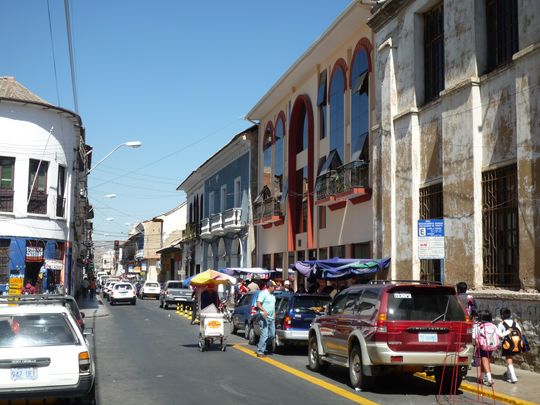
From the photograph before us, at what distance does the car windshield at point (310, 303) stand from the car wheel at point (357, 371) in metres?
5.02

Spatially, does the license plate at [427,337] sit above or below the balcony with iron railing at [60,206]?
below

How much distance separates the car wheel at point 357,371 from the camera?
37.4ft

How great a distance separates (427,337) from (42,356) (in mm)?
5964

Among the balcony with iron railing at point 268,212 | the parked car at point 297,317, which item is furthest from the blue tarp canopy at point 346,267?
the balcony with iron railing at point 268,212

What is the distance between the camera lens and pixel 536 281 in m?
13.8

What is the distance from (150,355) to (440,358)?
7.74 meters

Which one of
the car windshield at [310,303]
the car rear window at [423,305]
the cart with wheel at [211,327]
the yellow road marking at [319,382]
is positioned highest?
the car rear window at [423,305]

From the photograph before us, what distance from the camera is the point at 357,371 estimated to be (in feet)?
38.1

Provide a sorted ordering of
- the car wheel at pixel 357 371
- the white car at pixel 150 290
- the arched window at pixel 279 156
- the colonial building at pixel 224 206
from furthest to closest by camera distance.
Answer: the white car at pixel 150 290 → the colonial building at pixel 224 206 → the arched window at pixel 279 156 → the car wheel at pixel 357 371

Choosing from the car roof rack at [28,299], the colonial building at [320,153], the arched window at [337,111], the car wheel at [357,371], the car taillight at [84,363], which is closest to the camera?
the car taillight at [84,363]

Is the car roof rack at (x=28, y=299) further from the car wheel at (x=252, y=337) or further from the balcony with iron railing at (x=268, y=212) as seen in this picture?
the balcony with iron railing at (x=268, y=212)

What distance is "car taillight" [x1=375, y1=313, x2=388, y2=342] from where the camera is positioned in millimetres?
10914

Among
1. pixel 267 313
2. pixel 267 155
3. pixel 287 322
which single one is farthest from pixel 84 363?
pixel 267 155

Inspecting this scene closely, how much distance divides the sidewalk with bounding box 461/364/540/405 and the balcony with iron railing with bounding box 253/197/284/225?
796 inches
